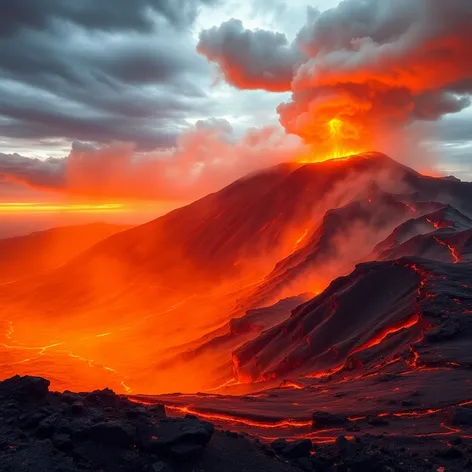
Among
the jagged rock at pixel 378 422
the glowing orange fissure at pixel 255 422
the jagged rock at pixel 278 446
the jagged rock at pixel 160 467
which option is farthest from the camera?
the glowing orange fissure at pixel 255 422

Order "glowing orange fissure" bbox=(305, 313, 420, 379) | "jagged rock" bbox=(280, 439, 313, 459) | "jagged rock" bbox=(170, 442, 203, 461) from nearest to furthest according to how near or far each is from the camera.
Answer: "jagged rock" bbox=(170, 442, 203, 461), "jagged rock" bbox=(280, 439, 313, 459), "glowing orange fissure" bbox=(305, 313, 420, 379)

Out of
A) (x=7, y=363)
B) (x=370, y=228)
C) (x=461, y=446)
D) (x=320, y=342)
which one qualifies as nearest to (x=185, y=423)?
(x=461, y=446)

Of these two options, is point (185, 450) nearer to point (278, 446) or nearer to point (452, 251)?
point (278, 446)

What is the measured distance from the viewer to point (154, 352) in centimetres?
6625

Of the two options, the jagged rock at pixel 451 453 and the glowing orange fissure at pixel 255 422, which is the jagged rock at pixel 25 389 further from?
the jagged rock at pixel 451 453

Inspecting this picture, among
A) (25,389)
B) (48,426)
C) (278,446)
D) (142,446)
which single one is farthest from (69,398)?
(278,446)

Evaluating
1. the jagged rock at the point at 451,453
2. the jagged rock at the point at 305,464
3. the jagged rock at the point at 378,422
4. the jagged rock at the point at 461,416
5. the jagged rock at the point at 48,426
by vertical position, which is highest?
the jagged rock at the point at 48,426

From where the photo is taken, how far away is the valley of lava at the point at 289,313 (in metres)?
18.2

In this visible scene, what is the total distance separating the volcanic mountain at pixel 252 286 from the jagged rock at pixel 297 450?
17.2 m

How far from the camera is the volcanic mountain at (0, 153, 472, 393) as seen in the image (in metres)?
38.8

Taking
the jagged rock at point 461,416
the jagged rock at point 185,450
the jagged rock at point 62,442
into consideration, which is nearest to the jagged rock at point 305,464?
the jagged rock at point 185,450

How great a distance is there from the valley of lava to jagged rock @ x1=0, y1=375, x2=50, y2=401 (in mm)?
6191

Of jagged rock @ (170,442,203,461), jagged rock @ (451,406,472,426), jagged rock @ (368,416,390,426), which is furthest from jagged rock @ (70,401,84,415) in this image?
jagged rock @ (451,406,472,426)

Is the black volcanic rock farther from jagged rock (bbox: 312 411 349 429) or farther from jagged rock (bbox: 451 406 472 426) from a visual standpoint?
jagged rock (bbox: 451 406 472 426)
